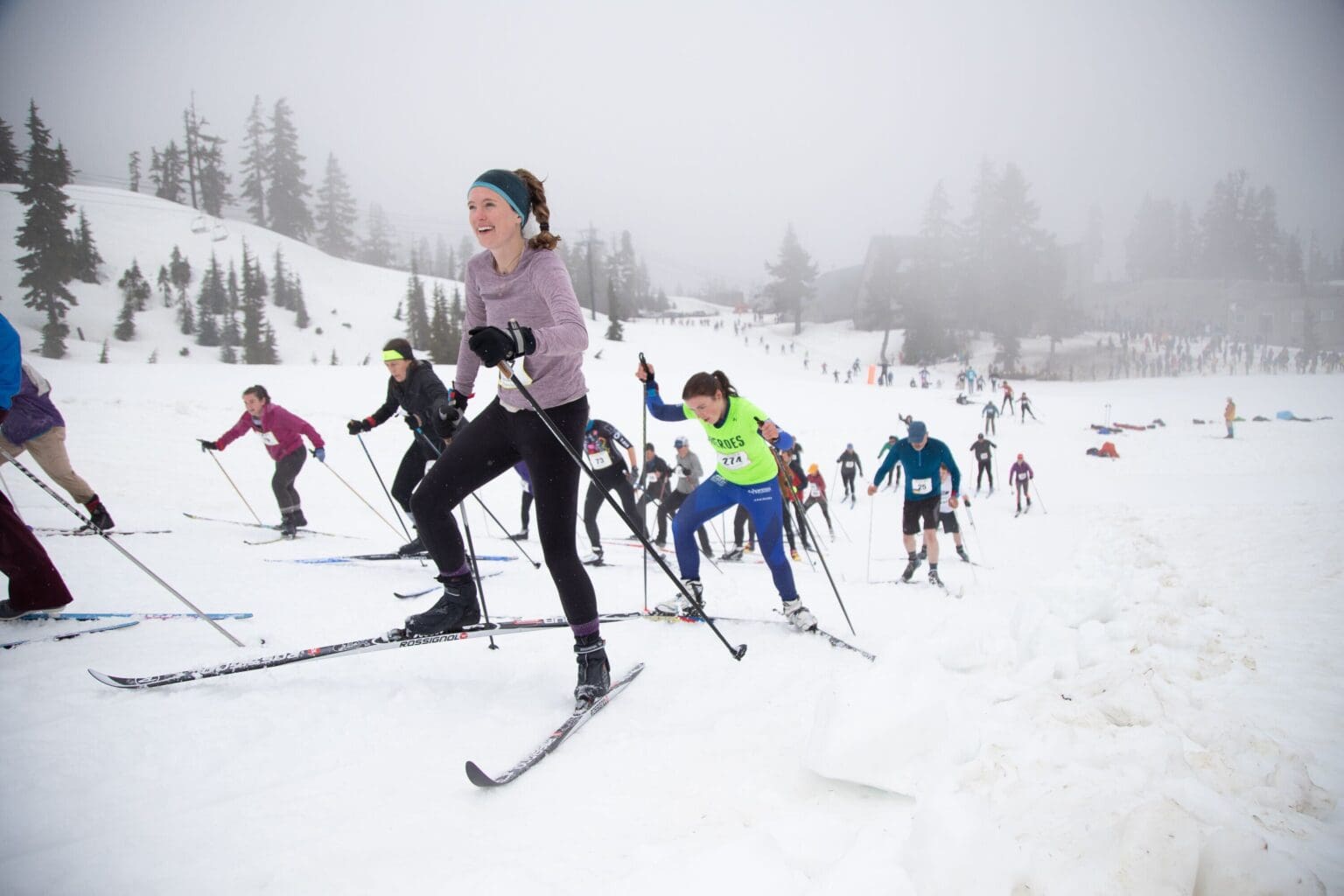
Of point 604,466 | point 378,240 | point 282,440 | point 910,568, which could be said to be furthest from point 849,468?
point 378,240

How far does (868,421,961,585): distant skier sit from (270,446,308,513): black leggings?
7.30 metres

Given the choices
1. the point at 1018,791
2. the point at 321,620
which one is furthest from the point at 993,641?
the point at 321,620

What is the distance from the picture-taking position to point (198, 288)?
44625 millimetres

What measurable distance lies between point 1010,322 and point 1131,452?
3172cm

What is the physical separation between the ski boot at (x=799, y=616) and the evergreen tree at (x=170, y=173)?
84620 millimetres

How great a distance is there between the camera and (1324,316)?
39.1 metres

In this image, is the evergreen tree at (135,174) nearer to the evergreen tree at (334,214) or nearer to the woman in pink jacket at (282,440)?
the evergreen tree at (334,214)

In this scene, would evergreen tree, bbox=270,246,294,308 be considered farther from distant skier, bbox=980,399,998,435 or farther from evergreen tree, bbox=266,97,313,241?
distant skier, bbox=980,399,998,435

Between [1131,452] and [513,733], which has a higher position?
[513,733]

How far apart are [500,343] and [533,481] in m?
0.72

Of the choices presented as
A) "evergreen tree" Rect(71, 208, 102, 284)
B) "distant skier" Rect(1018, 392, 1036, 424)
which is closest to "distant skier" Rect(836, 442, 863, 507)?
"distant skier" Rect(1018, 392, 1036, 424)

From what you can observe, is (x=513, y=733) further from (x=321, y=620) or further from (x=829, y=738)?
(x=321, y=620)

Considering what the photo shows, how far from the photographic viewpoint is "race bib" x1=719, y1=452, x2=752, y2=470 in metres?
4.33

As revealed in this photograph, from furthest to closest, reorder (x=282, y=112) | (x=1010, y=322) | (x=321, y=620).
Result: (x=282, y=112)
(x=1010, y=322)
(x=321, y=620)
